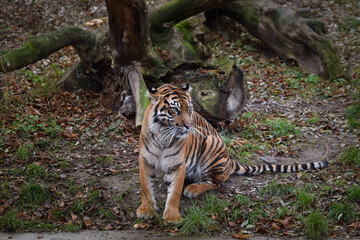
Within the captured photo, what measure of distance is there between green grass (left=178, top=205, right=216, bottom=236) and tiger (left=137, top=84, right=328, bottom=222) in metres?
0.14

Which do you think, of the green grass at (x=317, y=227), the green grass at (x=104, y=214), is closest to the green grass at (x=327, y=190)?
the green grass at (x=317, y=227)

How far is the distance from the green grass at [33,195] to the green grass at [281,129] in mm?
4431

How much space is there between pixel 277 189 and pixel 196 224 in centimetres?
157

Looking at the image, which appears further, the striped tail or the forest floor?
the striped tail

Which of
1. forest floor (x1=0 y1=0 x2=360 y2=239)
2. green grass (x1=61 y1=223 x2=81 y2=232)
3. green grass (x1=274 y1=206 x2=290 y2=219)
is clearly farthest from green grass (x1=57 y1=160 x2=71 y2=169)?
green grass (x1=274 y1=206 x2=290 y2=219)

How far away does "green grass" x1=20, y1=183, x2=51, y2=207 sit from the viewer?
18.3 feet

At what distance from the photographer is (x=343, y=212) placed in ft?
17.0

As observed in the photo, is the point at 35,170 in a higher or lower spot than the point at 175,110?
lower

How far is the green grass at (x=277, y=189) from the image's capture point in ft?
19.3

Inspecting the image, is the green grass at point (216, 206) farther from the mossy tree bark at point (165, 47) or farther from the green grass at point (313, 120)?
the green grass at point (313, 120)

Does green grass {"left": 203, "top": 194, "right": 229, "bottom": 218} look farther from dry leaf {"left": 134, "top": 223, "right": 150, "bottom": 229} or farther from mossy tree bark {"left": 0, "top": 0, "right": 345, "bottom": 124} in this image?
mossy tree bark {"left": 0, "top": 0, "right": 345, "bottom": 124}

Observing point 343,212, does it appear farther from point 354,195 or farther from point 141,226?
point 141,226

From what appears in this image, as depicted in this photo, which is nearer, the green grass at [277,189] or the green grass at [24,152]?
the green grass at [277,189]

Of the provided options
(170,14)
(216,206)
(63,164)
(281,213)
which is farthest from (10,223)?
(170,14)
